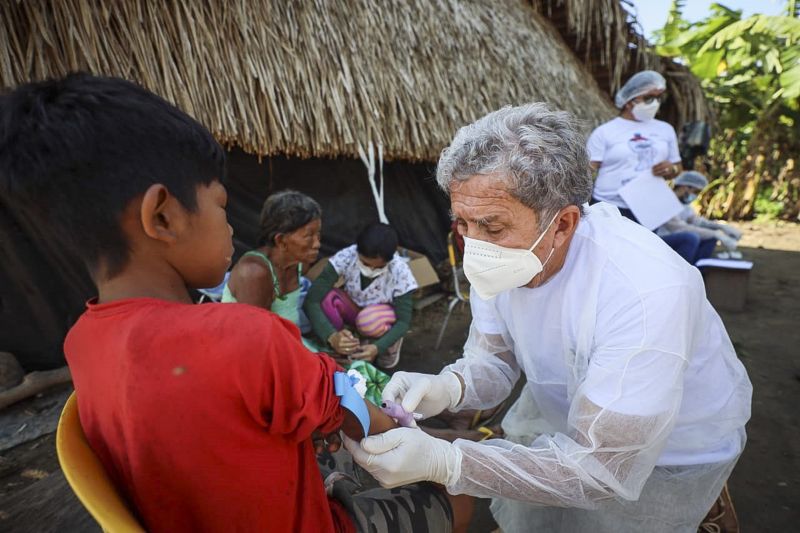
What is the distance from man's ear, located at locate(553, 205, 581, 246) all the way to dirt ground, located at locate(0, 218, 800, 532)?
1.48 meters

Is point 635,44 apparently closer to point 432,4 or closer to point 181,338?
point 432,4

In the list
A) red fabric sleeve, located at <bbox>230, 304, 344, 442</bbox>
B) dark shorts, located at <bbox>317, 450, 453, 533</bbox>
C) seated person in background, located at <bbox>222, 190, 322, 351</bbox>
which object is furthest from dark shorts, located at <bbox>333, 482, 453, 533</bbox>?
seated person in background, located at <bbox>222, 190, 322, 351</bbox>

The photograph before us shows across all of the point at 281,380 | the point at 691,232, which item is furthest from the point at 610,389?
the point at 691,232

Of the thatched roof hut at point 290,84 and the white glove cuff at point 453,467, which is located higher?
the thatched roof hut at point 290,84

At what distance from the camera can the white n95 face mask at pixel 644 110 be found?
375 cm

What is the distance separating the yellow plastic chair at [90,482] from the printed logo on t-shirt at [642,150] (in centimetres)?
421

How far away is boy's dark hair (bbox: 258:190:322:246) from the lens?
2.44m

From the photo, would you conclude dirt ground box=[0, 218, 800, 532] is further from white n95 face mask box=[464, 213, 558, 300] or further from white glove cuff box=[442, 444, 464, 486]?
white n95 face mask box=[464, 213, 558, 300]

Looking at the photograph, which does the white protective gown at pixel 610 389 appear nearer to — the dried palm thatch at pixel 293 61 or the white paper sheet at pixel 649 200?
the dried palm thatch at pixel 293 61

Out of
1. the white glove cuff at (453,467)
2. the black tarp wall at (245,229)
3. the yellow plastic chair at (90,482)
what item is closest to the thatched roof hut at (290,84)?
the black tarp wall at (245,229)

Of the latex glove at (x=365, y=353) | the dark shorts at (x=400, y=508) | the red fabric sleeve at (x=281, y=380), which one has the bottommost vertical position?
the latex glove at (x=365, y=353)

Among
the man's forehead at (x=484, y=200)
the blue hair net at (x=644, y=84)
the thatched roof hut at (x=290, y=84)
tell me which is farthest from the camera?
the blue hair net at (x=644, y=84)

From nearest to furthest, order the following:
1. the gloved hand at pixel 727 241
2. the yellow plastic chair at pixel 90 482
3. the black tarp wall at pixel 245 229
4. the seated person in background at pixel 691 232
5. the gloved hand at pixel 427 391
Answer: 1. the yellow plastic chair at pixel 90 482
2. the gloved hand at pixel 427 391
3. the black tarp wall at pixel 245 229
4. the seated person in background at pixel 691 232
5. the gloved hand at pixel 727 241

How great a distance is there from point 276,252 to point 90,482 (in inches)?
73.2
